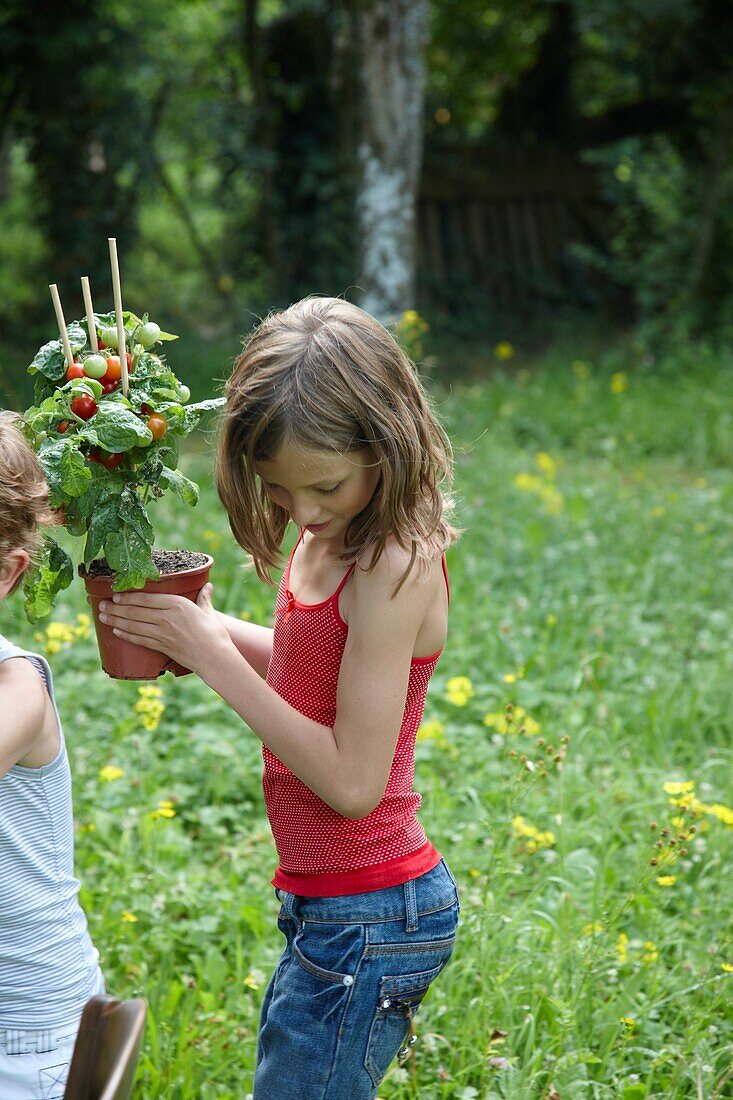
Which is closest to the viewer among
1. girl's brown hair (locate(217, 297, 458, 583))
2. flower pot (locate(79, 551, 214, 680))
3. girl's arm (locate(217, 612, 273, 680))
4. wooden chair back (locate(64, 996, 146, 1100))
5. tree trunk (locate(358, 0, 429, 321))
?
wooden chair back (locate(64, 996, 146, 1100))

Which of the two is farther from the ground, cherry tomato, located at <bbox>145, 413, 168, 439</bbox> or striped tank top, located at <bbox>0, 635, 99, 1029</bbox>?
cherry tomato, located at <bbox>145, 413, 168, 439</bbox>

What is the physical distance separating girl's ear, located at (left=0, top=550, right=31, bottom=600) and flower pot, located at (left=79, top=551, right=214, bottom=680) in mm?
77

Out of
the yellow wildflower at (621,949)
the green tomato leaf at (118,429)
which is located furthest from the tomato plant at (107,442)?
the yellow wildflower at (621,949)

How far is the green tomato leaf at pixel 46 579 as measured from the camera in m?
1.57

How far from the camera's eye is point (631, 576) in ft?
14.5

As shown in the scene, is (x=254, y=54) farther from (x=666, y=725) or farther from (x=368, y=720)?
(x=368, y=720)

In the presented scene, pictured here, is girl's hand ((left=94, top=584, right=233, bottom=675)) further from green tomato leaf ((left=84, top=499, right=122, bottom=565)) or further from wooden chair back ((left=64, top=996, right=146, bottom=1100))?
wooden chair back ((left=64, top=996, right=146, bottom=1100))

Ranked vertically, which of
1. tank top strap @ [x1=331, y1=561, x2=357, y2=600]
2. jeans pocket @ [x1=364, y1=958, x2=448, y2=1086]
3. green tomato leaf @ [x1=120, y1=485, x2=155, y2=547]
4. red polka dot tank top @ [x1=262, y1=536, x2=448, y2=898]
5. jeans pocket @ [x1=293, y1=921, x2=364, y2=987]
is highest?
green tomato leaf @ [x1=120, y1=485, x2=155, y2=547]

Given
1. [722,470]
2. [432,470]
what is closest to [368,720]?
[432,470]

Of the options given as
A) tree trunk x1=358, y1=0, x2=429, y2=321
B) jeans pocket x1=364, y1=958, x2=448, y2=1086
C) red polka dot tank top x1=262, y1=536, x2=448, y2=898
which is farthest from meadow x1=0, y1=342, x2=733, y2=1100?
tree trunk x1=358, y1=0, x2=429, y2=321

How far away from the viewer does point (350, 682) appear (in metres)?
1.44

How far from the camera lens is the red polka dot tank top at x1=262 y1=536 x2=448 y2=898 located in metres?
1.52

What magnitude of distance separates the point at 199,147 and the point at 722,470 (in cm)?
581

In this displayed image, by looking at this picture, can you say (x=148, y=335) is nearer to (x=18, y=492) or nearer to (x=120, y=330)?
(x=120, y=330)
